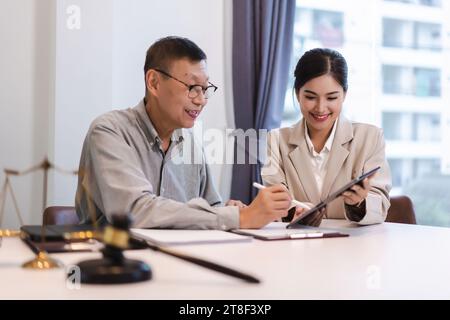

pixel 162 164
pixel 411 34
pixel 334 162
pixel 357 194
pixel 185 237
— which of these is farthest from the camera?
pixel 411 34

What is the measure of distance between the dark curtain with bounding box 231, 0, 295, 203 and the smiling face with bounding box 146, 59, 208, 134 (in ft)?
5.34

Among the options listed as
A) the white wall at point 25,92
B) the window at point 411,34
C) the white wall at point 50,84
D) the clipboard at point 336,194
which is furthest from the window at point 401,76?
the clipboard at point 336,194

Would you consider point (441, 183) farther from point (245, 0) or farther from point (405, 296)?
point (405, 296)

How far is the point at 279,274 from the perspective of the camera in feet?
2.93

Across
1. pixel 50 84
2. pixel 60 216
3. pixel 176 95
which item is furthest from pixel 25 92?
pixel 176 95

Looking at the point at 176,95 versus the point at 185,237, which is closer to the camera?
the point at 185,237

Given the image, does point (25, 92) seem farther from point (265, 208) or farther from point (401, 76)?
point (401, 76)

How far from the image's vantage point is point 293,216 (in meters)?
A: 1.92

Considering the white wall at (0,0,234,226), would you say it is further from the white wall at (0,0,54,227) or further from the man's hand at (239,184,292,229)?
the man's hand at (239,184,292,229)

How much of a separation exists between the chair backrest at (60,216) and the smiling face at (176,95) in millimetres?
436

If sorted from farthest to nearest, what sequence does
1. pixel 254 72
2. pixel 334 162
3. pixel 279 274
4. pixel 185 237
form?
pixel 254 72 < pixel 334 162 < pixel 185 237 < pixel 279 274

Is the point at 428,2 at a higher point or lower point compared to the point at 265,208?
higher

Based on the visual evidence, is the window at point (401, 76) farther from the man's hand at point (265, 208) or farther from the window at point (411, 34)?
the man's hand at point (265, 208)

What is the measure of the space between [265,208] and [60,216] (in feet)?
2.67
